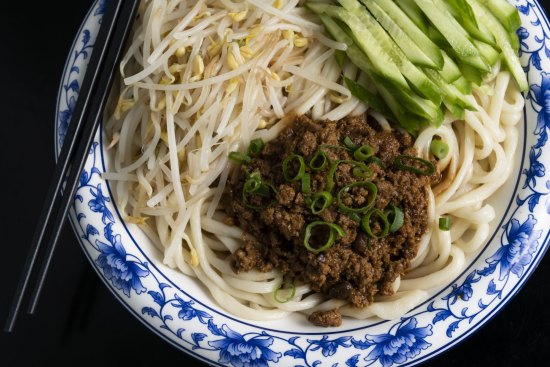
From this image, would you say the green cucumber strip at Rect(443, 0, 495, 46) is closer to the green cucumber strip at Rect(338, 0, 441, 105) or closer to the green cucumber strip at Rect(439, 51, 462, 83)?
the green cucumber strip at Rect(439, 51, 462, 83)

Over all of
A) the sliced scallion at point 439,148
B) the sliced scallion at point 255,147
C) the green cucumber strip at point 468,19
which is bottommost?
the sliced scallion at point 255,147

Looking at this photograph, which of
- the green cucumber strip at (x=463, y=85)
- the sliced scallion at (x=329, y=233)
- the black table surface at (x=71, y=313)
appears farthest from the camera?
the black table surface at (x=71, y=313)

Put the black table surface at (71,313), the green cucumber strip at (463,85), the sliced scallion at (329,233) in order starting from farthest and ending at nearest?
1. the black table surface at (71,313)
2. the green cucumber strip at (463,85)
3. the sliced scallion at (329,233)

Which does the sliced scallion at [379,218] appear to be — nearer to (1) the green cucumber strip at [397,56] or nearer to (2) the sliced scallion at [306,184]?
(2) the sliced scallion at [306,184]

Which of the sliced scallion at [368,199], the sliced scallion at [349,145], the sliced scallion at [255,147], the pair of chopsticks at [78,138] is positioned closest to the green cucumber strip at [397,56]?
the sliced scallion at [349,145]

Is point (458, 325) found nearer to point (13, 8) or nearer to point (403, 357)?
point (403, 357)

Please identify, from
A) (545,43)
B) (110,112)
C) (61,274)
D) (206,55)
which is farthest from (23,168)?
(545,43)

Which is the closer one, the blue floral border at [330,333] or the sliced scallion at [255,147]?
the blue floral border at [330,333]

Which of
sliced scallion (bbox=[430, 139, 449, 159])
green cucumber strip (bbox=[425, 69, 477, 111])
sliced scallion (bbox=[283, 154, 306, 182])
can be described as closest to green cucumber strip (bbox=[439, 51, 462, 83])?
green cucumber strip (bbox=[425, 69, 477, 111])
